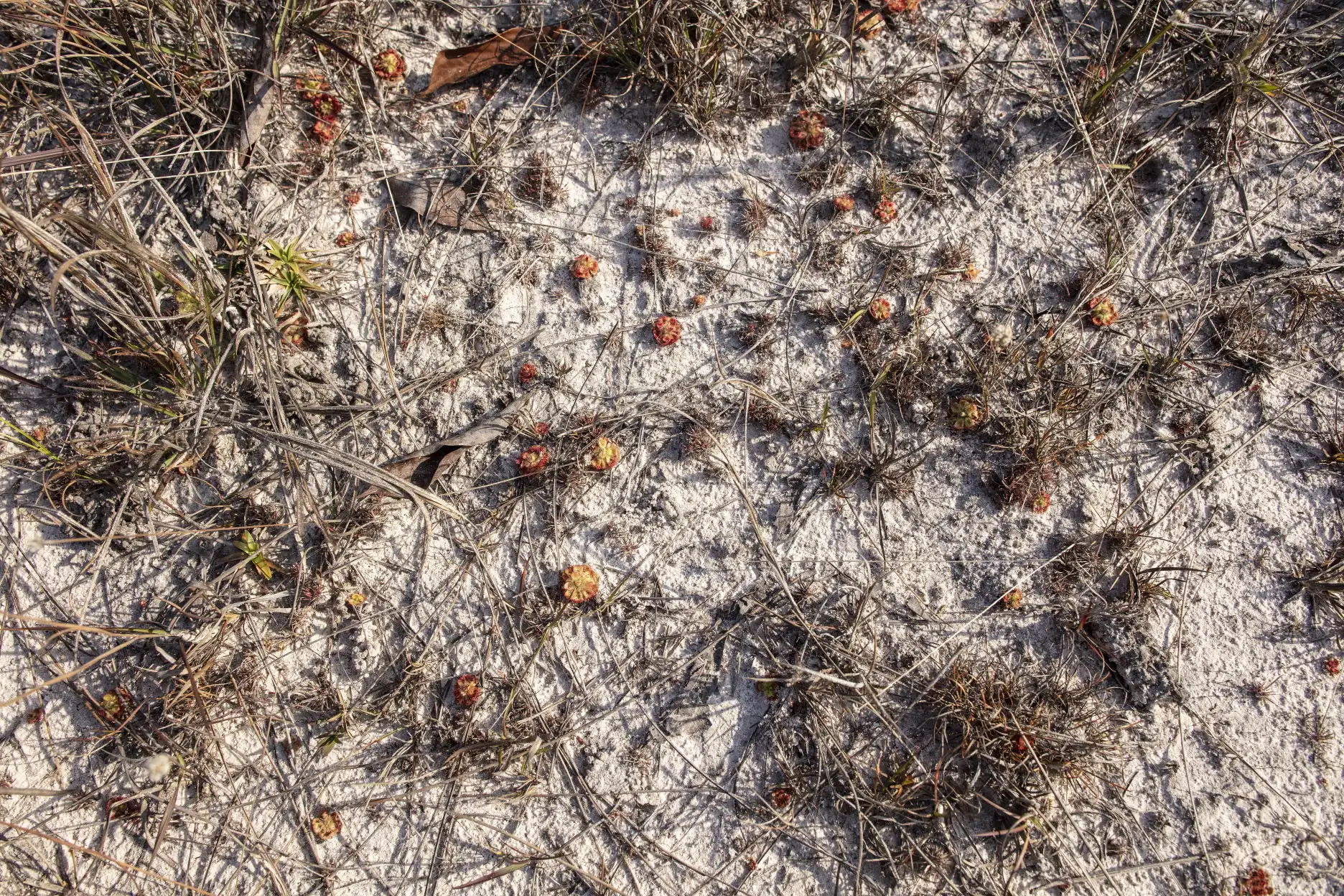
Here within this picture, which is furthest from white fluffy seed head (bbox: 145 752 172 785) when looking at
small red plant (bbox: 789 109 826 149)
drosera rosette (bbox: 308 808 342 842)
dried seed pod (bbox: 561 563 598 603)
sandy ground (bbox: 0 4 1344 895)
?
small red plant (bbox: 789 109 826 149)

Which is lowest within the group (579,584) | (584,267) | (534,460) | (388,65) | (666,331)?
(579,584)

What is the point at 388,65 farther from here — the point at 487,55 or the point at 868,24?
the point at 868,24

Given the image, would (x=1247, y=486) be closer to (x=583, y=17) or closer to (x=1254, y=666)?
(x=1254, y=666)

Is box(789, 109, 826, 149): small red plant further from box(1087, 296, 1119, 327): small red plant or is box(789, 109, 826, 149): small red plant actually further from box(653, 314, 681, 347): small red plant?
box(1087, 296, 1119, 327): small red plant

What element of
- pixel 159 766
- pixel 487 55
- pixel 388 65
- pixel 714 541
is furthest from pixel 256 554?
pixel 487 55

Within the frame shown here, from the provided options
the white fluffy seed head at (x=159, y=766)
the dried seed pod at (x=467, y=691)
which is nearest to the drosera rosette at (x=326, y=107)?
the dried seed pod at (x=467, y=691)

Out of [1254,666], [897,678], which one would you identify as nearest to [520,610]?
[897,678]

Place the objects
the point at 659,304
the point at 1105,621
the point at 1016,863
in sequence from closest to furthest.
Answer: the point at 1016,863
the point at 1105,621
the point at 659,304
